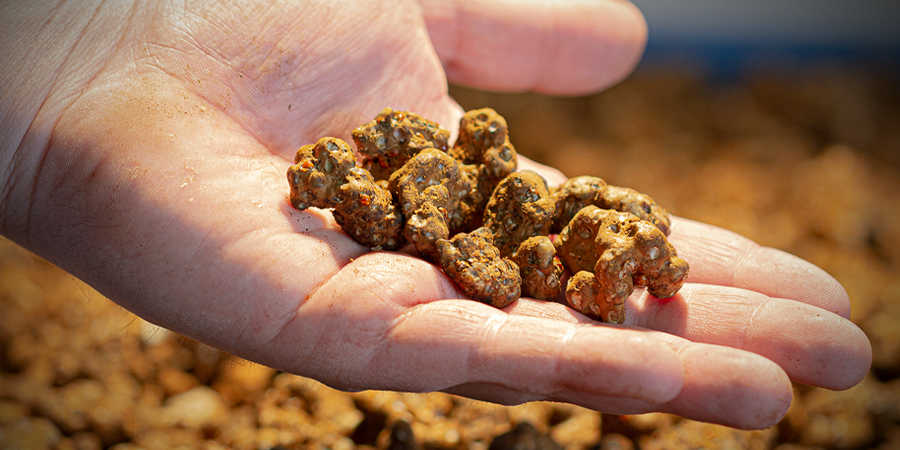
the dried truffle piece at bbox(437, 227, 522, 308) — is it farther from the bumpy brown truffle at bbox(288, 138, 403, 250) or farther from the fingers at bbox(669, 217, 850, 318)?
the fingers at bbox(669, 217, 850, 318)

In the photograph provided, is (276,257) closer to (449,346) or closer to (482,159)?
(449,346)

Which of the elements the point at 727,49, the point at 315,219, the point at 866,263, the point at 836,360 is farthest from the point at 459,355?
the point at 727,49

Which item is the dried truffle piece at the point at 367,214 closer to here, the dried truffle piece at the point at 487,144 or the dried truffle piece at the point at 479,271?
the dried truffle piece at the point at 479,271

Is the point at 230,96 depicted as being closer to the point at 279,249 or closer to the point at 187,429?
the point at 279,249

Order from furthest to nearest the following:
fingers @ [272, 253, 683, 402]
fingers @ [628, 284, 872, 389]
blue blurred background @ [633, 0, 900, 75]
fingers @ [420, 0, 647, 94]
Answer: blue blurred background @ [633, 0, 900, 75] < fingers @ [420, 0, 647, 94] < fingers @ [628, 284, 872, 389] < fingers @ [272, 253, 683, 402]

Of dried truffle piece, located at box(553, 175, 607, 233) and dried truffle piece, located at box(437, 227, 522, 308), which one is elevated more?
dried truffle piece, located at box(553, 175, 607, 233)

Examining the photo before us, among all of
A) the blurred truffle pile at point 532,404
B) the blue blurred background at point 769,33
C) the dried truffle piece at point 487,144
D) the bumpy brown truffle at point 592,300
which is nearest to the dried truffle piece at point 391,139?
the dried truffle piece at point 487,144

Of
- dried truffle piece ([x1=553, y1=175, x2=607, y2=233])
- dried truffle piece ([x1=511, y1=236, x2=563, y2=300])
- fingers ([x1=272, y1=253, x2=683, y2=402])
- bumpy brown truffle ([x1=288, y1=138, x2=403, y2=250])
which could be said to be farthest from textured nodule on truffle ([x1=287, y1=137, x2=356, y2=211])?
dried truffle piece ([x1=553, y1=175, x2=607, y2=233])
